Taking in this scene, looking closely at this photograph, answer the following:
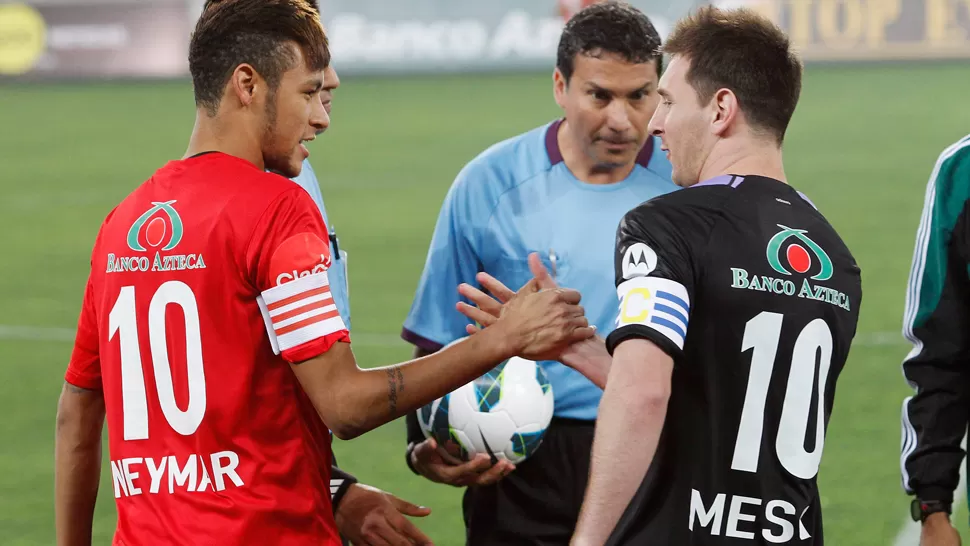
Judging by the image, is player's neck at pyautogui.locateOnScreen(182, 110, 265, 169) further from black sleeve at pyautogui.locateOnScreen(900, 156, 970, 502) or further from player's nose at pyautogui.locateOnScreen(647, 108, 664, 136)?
black sleeve at pyautogui.locateOnScreen(900, 156, 970, 502)

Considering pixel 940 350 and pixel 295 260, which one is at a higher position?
pixel 295 260

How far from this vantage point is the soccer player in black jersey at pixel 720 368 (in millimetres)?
2566

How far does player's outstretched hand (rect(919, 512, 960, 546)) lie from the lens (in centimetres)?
341

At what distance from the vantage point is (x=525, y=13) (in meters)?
25.2

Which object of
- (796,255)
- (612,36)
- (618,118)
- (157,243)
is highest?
(612,36)

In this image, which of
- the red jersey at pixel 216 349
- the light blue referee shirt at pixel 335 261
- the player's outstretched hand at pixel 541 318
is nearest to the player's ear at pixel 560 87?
the light blue referee shirt at pixel 335 261

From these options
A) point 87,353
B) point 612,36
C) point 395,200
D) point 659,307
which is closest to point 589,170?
point 612,36

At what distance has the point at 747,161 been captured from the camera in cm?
289

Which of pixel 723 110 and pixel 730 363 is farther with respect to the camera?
pixel 723 110

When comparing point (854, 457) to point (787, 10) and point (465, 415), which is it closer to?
point (465, 415)

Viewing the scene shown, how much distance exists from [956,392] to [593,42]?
1.60m

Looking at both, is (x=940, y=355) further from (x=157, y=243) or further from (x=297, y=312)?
(x=157, y=243)

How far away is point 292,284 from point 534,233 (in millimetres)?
1514

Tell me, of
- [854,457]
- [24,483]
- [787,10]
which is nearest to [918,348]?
[854,457]
